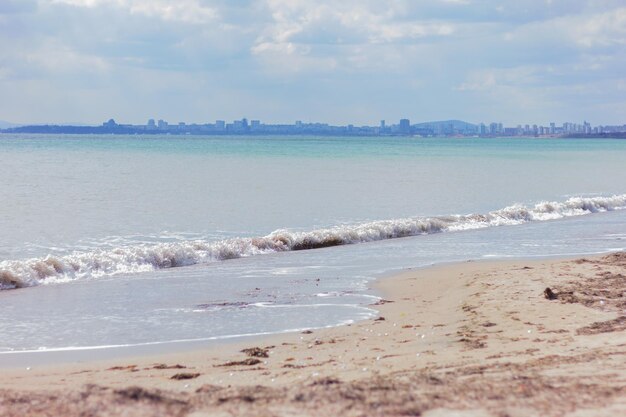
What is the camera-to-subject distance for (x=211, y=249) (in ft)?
63.6

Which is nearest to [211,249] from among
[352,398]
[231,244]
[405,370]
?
[231,244]

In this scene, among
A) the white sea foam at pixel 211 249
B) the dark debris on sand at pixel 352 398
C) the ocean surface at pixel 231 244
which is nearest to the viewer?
the dark debris on sand at pixel 352 398

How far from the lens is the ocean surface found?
11.6 m

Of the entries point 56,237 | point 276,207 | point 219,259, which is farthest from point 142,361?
point 276,207

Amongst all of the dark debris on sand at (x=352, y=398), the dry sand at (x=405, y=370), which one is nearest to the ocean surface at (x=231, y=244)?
the dry sand at (x=405, y=370)

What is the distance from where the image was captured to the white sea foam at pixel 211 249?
15.8 m

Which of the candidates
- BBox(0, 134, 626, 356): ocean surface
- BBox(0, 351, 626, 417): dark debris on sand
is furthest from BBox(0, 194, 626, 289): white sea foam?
BBox(0, 351, 626, 417): dark debris on sand

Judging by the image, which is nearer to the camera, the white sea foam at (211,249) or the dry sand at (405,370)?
the dry sand at (405,370)

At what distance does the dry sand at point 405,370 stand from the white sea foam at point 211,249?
22.8ft

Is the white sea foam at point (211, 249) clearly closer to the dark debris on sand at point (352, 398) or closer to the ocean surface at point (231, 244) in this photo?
the ocean surface at point (231, 244)

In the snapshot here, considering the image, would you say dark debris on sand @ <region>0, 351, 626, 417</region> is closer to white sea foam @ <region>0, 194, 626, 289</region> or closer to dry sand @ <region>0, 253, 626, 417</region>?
dry sand @ <region>0, 253, 626, 417</region>

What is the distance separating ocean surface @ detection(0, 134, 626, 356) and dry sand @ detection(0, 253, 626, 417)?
1.31m

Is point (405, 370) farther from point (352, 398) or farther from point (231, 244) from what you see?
point (231, 244)

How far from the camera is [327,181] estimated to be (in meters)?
45.5
